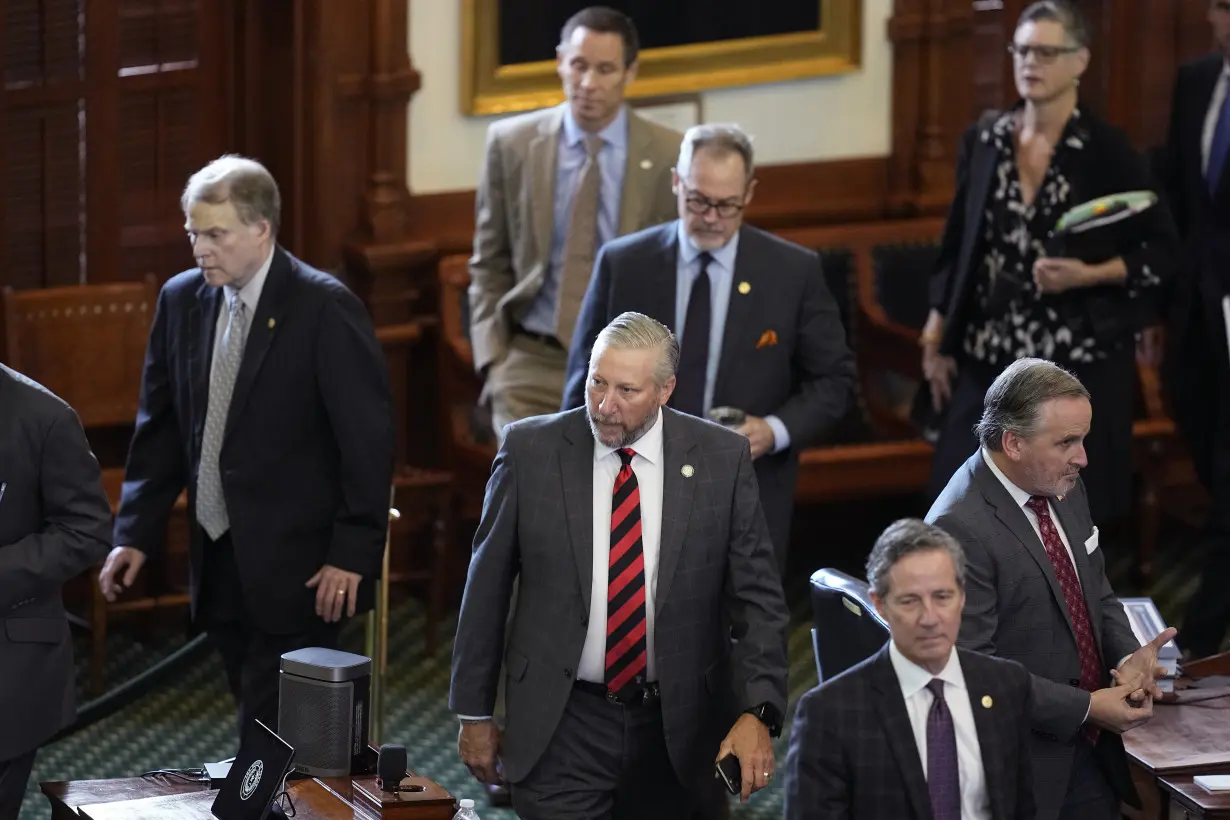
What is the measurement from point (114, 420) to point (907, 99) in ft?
10.4

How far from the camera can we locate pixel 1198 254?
6969 mm

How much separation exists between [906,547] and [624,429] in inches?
29.7

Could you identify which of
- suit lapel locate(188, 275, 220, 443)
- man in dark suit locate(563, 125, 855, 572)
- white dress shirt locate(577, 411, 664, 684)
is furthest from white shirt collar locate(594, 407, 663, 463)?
suit lapel locate(188, 275, 220, 443)

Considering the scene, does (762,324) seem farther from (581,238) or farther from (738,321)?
(581,238)

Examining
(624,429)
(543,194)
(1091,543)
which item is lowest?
(1091,543)

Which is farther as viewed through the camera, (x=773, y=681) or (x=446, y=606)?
(x=446, y=606)

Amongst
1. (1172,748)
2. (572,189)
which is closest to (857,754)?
(1172,748)

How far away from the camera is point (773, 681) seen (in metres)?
4.59

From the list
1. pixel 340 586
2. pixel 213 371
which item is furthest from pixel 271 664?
pixel 213 371

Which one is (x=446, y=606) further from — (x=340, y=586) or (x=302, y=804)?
(x=302, y=804)

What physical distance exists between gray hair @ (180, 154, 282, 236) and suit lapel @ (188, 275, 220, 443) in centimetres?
26

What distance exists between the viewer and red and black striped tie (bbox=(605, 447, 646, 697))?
15.1ft

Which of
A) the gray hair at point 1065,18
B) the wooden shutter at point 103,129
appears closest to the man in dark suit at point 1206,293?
the gray hair at point 1065,18

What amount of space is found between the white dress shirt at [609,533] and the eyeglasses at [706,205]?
3.47 ft
